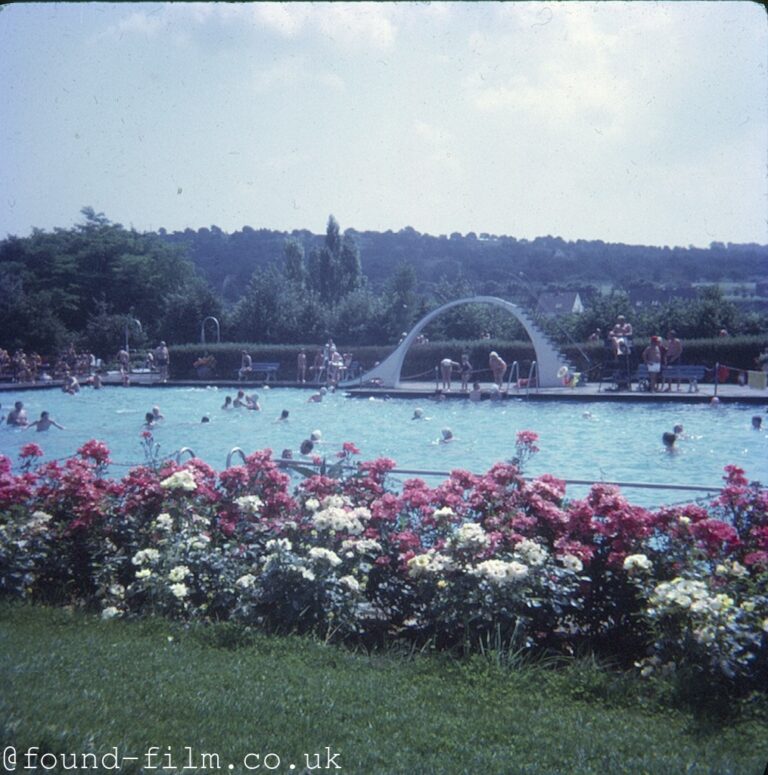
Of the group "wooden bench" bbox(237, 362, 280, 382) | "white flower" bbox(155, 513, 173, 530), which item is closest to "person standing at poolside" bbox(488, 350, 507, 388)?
"wooden bench" bbox(237, 362, 280, 382)

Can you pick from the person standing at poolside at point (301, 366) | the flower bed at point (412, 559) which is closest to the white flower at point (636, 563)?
the flower bed at point (412, 559)

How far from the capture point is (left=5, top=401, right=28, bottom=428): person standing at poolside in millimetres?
9781

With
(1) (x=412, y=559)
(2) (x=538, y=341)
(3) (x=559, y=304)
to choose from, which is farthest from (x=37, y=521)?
(3) (x=559, y=304)

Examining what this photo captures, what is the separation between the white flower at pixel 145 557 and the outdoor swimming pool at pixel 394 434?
4442 millimetres

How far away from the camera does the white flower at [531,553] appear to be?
14.7ft

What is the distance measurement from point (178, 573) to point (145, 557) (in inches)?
13.9

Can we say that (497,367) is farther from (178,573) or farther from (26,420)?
(178,573)

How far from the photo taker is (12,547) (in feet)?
17.3

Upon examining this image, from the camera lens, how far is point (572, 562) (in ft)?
14.7

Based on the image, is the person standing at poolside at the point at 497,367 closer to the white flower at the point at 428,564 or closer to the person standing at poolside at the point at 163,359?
the person standing at poolside at the point at 163,359

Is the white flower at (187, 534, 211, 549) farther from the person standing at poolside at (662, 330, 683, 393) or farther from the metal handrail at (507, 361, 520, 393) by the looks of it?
the metal handrail at (507, 361, 520, 393)

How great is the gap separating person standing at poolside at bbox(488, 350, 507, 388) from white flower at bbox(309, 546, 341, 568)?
12785 mm

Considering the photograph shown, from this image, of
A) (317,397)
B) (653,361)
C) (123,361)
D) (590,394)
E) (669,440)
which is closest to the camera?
(123,361)

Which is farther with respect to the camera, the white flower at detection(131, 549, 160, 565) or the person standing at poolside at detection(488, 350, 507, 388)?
the person standing at poolside at detection(488, 350, 507, 388)
